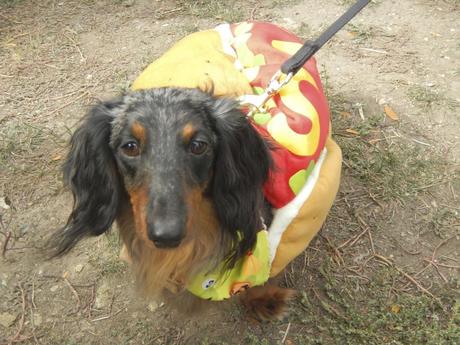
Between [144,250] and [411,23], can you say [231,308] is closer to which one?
[144,250]

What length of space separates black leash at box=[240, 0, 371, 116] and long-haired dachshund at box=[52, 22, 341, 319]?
0.06 m

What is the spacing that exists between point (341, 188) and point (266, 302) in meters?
0.85

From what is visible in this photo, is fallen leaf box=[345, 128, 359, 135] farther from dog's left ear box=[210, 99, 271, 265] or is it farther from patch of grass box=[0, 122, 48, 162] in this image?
patch of grass box=[0, 122, 48, 162]

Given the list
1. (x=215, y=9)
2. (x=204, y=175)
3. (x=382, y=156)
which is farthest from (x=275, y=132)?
(x=215, y=9)

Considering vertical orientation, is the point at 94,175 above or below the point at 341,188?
above

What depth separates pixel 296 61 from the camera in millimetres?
1984

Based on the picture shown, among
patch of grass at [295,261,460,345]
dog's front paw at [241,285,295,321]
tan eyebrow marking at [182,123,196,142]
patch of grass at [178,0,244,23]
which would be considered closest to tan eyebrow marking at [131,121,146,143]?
tan eyebrow marking at [182,123,196,142]

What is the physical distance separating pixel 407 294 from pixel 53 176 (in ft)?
6.45

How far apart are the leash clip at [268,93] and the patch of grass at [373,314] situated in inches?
35.9

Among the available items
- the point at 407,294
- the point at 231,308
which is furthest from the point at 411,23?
the point at 231,308

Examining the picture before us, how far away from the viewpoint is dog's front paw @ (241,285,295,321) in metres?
2.33

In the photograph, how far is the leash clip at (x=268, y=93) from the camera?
2.05 metres

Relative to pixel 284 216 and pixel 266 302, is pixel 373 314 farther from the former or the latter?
pixel 284 216

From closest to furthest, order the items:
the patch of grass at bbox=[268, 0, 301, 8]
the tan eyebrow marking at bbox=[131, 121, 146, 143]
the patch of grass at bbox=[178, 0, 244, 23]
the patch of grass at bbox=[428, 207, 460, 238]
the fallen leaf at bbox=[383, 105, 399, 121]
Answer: the tan eyebrow marking at bbox=[131, 121, 146, 143] < the patch of grass at bbox=[428, 207, 460, 238] < the fallen leaf at bbox=[383, 105, 399, 121] < the patch of grass at bbox=[178, 0, 244, 23] < the patch of grass at bbox=[268, 0, 301, 8]
